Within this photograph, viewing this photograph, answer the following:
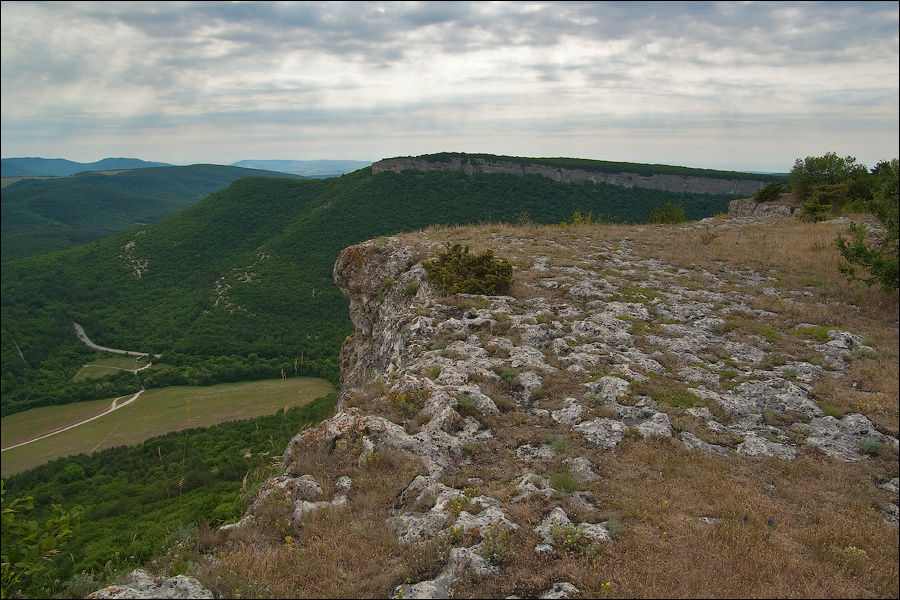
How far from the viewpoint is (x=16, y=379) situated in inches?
2771

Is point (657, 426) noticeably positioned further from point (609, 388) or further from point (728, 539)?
point (728, 539)

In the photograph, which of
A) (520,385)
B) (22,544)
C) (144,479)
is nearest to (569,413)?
(520,385)

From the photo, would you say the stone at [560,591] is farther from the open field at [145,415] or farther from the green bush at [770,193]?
the open field at [145,415]

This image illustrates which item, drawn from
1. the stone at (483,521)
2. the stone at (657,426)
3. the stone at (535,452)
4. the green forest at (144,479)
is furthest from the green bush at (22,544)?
the green forest at (144,479)

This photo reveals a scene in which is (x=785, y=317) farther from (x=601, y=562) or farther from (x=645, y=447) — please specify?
(x=601, y=562)

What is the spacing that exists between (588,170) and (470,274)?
85.8 metres

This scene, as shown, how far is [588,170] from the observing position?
87.8 m

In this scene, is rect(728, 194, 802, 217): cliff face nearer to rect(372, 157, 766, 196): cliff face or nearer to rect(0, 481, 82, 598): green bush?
rect(0, 481, 82, 598): green bush

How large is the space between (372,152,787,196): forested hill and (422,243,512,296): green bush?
81.0 meters

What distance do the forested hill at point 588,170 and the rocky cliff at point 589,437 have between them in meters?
83.1

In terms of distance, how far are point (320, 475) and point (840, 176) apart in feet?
111

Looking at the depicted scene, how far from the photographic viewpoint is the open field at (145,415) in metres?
47.5

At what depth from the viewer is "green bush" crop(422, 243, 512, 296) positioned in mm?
10953

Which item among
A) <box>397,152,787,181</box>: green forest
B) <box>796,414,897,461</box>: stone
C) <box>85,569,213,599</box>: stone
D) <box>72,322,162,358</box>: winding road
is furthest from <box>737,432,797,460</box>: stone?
<box>397,152,787,181</box>: green forest
